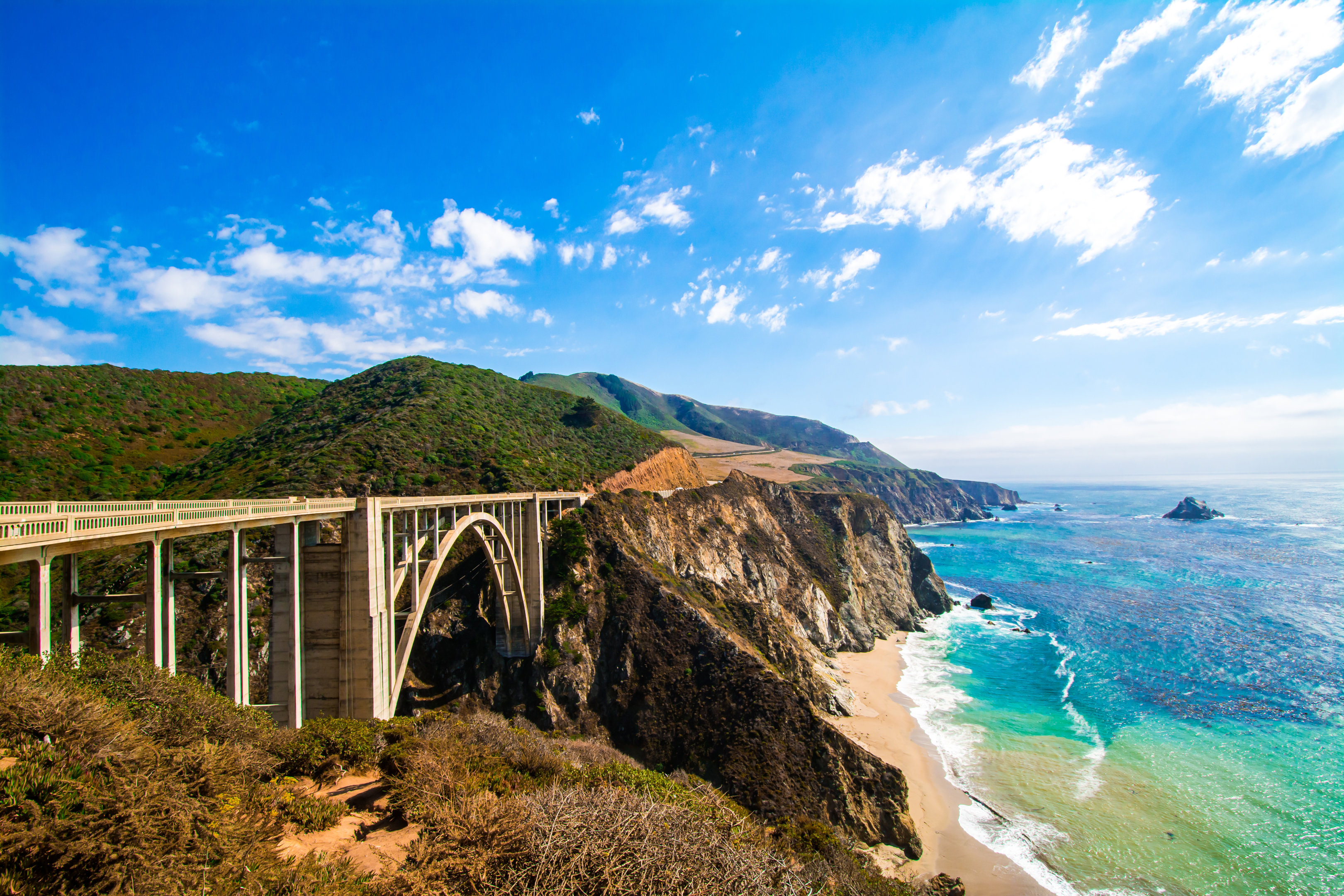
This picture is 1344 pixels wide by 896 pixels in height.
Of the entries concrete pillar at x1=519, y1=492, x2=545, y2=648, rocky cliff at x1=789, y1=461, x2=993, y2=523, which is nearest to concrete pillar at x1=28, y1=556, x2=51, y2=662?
concrete pillar at x1=519, y1=492, x2=545, y2=648

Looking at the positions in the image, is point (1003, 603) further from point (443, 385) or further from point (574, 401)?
point (443, 385)

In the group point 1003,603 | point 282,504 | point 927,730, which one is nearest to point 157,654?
point 282,504

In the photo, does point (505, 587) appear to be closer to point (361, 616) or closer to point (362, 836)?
point (361, 616)

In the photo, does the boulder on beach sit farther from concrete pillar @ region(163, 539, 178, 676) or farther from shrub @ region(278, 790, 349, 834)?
concrete pillar @ region(163, 539, 178, 676)

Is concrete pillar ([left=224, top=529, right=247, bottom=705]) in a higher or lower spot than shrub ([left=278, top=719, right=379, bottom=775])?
higher

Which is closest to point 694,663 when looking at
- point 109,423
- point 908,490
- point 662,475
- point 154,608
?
point 154,608

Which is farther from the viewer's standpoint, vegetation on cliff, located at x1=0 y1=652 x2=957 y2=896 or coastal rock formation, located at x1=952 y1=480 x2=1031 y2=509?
coastal rock formation, located at x1=952 y1=480 x2=1031 y2=509
